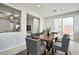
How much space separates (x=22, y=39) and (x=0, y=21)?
0.83 meters

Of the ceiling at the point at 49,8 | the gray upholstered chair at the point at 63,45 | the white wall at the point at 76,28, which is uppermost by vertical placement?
the ceiling at the point at 49,8

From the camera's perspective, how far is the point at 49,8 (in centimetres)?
234

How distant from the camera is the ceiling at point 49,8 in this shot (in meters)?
2.13

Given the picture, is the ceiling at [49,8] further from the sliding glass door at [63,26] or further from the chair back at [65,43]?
the chair back at [65,43]

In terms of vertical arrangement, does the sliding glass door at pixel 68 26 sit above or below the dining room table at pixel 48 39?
above

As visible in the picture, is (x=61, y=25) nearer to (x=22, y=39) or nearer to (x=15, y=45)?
(x=22, y=39)

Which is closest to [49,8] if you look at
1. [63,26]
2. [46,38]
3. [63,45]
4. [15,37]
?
[63,26]

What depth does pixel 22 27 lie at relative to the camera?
9.64 ft

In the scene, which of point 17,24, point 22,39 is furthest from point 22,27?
point 22,39

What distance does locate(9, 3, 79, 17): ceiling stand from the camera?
213 centimetres

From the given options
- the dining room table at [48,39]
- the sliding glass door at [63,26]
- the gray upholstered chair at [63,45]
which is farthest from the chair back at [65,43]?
the dining room table at [48,39]

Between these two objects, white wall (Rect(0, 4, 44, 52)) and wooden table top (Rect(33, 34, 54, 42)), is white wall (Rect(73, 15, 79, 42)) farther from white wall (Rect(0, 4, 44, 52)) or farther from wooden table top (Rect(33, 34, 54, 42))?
white wall (Rect(0, 4, 44, 52))

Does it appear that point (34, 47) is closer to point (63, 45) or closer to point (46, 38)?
point (46, 38)

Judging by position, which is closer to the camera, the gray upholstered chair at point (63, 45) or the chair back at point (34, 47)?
the chair back at point (34, 47)
